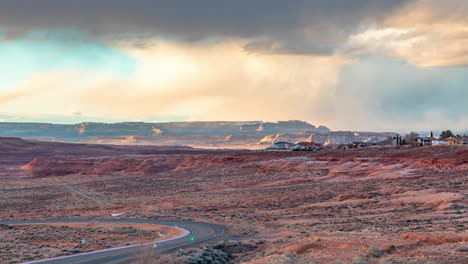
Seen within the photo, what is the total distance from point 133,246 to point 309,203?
24578 millimetres

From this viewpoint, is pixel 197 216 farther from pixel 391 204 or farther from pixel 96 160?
pixel 96 160

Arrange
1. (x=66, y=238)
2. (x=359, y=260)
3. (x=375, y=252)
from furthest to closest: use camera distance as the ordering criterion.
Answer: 1. (x=66, y=238)
2. (x=375, y=252)
3. (x=359, y=260)

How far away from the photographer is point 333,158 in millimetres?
88125

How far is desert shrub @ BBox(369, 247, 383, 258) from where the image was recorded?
18.7 metres

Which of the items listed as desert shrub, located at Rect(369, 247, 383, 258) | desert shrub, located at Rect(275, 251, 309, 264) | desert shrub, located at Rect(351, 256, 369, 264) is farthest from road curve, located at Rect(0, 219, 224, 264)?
desert shrub, located at Rect(369, 247, 383, 258)

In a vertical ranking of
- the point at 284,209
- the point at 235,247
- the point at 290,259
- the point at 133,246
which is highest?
the point at 290,259

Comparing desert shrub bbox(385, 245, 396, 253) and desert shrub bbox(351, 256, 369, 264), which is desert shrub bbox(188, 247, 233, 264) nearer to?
desert shrub bbox(351, 256, 369, 264)

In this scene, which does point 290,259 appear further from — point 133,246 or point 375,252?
point 133,246

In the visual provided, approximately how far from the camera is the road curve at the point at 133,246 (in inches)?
898

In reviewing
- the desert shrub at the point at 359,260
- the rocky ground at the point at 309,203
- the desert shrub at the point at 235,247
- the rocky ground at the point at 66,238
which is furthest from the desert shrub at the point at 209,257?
the rocky ground at the point at 66,238

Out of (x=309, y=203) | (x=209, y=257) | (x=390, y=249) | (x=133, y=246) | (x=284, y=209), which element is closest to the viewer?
(x=390, y=249)

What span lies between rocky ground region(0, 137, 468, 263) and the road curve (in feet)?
6.65

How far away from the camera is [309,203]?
156 ft

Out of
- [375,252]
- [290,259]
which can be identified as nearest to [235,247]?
[290,259]
